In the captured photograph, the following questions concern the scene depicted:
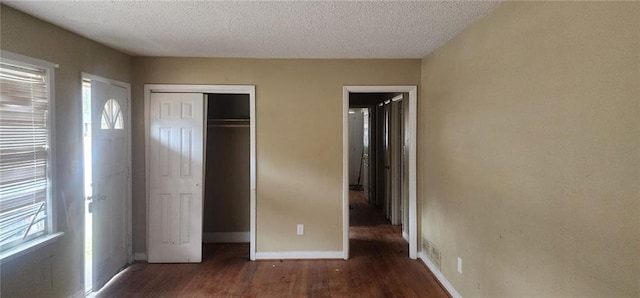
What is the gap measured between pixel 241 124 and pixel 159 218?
146 cm

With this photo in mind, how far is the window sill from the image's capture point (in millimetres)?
2115

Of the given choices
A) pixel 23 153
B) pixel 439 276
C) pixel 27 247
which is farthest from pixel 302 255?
pixel 23 153

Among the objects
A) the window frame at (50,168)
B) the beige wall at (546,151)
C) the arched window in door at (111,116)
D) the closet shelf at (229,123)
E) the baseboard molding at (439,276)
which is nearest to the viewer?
the beige wall at (546,151)

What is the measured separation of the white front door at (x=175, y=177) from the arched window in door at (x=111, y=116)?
33 centimetres

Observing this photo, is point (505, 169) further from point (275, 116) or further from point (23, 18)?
point (23, 18)

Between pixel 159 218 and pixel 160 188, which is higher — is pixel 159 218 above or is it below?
below

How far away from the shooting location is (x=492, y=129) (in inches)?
91.6

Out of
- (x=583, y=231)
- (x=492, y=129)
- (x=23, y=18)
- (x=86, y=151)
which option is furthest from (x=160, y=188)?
(x=583, y=231)

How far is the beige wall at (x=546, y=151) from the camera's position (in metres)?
1.35

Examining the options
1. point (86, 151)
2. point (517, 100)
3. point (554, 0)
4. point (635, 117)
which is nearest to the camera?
point (635, 117)

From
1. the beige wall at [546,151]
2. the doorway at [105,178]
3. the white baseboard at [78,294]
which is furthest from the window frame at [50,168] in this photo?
the beige wall at [546,151]

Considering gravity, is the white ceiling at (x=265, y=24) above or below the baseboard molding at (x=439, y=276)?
above

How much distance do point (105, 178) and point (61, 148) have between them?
0.64m

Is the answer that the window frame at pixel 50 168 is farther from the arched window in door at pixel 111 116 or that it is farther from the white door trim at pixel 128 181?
the white door trim at pixel 128 181
